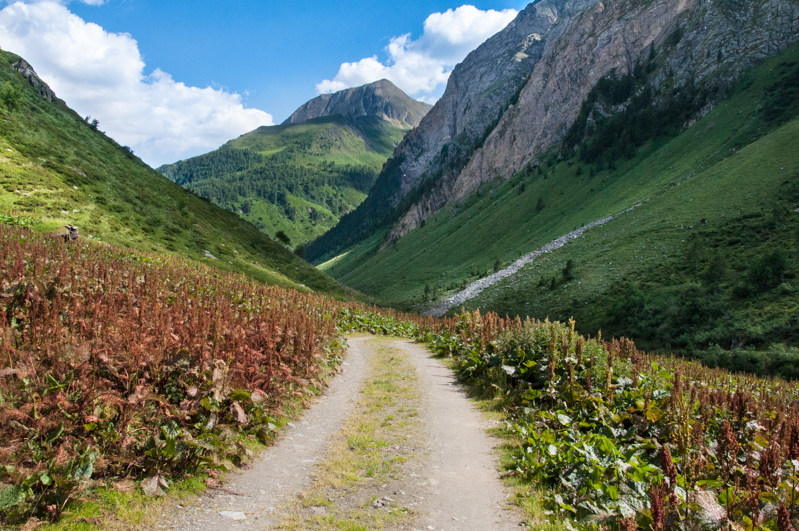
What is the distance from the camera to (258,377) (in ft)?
26.5

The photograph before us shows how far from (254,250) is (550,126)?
102m

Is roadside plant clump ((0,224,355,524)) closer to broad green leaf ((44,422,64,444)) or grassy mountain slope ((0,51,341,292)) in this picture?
broad green leaf ((44,422,64,444))

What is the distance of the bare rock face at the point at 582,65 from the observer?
277 feet

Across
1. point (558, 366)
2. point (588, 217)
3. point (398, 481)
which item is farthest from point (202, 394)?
point (588, 217)

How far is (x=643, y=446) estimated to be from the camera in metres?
6.18

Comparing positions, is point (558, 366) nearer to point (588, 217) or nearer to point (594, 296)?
point (594, 296)

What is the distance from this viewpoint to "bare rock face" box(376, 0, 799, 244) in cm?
8444

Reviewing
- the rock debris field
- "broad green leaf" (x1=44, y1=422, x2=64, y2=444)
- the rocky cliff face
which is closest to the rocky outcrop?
the rock debris field

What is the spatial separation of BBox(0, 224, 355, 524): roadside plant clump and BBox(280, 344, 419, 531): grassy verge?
4.39ft

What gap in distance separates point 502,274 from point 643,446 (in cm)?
6525

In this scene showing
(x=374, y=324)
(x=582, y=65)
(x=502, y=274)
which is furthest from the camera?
(x=582, y=65)

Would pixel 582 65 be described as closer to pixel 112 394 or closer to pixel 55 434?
pixel 112 394

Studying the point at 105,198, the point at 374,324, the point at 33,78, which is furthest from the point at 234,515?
the point at 33,78

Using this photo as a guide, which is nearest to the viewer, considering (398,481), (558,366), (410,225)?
(398,481)
